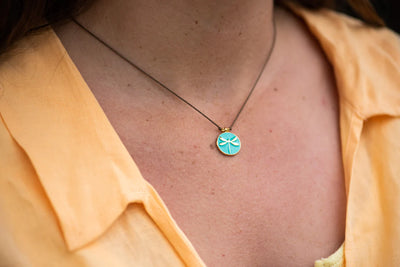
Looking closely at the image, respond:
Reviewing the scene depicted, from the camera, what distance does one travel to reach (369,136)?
3.51 feet

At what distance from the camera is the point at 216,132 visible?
1.02 meters

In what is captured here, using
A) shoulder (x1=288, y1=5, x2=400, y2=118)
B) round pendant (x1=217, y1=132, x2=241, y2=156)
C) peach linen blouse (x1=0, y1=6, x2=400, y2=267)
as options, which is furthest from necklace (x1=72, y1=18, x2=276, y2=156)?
shoulder (x1=288, y1=5, x2=400, y2=118)

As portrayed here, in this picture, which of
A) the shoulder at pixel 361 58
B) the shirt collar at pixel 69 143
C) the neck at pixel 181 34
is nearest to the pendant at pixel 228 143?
the neck at pixel 181 34

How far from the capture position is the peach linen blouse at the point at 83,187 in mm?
757

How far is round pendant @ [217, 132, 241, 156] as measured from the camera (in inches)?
39.0

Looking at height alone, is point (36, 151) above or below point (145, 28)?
below

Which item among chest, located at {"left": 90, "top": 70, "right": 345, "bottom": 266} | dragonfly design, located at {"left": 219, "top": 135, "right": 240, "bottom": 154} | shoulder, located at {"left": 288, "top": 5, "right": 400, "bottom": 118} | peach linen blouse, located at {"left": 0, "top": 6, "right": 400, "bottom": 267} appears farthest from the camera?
shoulder, located at {"left": 288, "top": 5, "right": 400, "bottom": 118}

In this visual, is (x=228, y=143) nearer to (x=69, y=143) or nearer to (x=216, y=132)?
(x=216, y=132)

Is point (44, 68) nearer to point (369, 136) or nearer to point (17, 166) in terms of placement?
point (17, 166)

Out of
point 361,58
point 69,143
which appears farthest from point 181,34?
point 361,58

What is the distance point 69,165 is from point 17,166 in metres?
0.09

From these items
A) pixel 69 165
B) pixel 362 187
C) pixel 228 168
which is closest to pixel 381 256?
pixel 362 187

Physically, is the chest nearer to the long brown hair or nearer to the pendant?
the pendant

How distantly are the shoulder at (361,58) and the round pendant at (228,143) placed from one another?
344 mm
